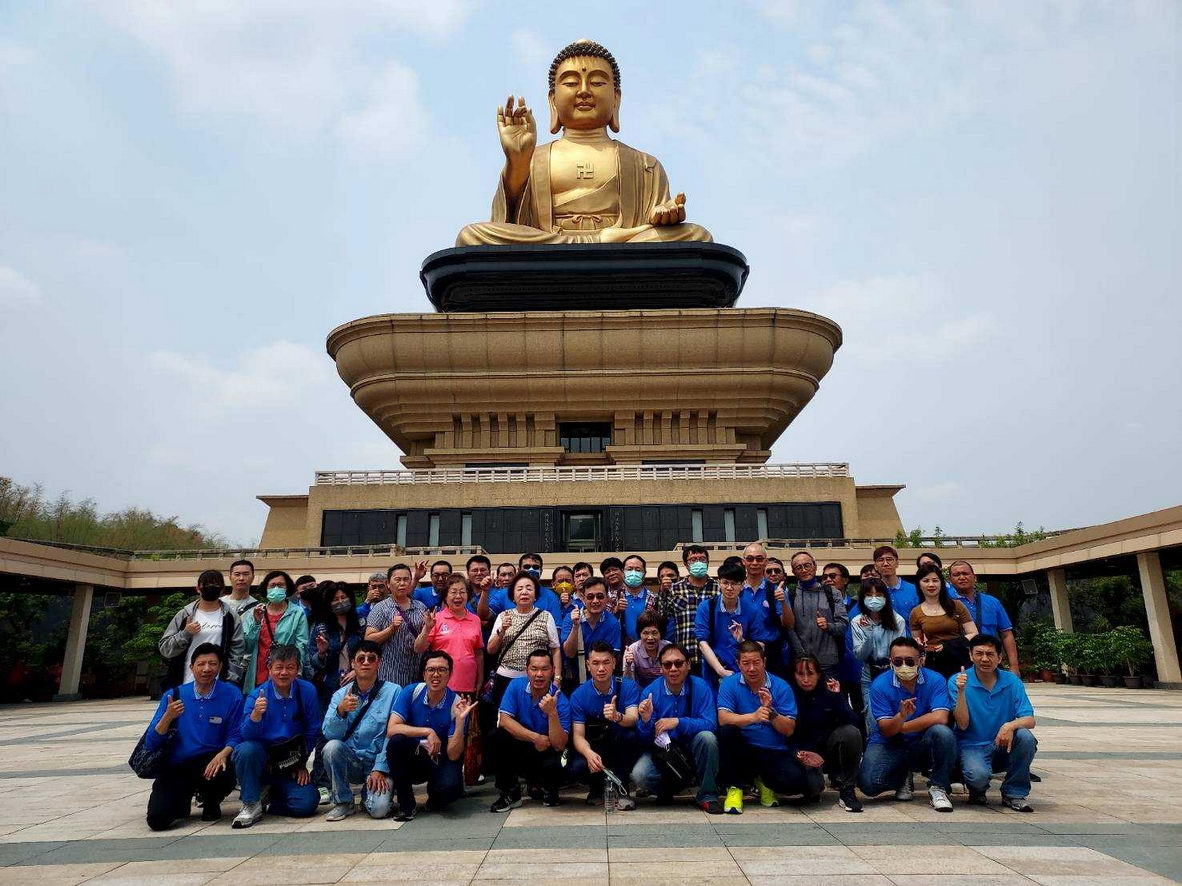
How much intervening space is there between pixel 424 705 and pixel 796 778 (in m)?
2.78

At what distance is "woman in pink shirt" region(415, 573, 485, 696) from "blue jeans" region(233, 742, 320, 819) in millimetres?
1311

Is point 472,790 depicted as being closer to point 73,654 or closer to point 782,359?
point 73,654

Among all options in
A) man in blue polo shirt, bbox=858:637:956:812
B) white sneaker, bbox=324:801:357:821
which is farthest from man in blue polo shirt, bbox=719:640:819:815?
white sneaker, bbox=324:801:357:821

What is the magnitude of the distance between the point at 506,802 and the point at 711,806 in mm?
1503

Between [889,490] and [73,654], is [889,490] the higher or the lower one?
the higher one

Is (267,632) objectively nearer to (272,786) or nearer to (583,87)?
(272,786)

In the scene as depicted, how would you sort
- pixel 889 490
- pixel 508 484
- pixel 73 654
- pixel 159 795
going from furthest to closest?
1. pixel 889 490
2. pixel 508 484
3. pixel 73 654
4. pixel 159 795

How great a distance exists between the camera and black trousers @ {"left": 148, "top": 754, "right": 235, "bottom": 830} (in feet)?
18.2

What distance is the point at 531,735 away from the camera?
5844mm

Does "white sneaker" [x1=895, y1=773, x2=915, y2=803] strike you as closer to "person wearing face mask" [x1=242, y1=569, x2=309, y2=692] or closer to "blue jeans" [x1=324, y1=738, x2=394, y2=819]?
"blue jeans" [x1=324, y1=738, x2=394, y2=819]

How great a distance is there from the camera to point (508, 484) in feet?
88.0

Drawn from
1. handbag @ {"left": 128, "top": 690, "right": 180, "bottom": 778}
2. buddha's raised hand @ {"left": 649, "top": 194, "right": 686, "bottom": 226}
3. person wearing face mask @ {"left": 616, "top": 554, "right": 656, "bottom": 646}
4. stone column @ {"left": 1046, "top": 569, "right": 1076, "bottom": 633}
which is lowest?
handbag @ {"left": 128, "top": 690, "right": 180, "bottom": 778}

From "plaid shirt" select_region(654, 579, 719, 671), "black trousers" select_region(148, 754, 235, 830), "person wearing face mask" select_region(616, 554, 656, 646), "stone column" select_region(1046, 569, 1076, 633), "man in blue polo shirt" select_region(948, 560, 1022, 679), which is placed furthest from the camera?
"stone column" select_region(1046, 569, 1076, 633)

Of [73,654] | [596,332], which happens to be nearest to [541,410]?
[596,332]
